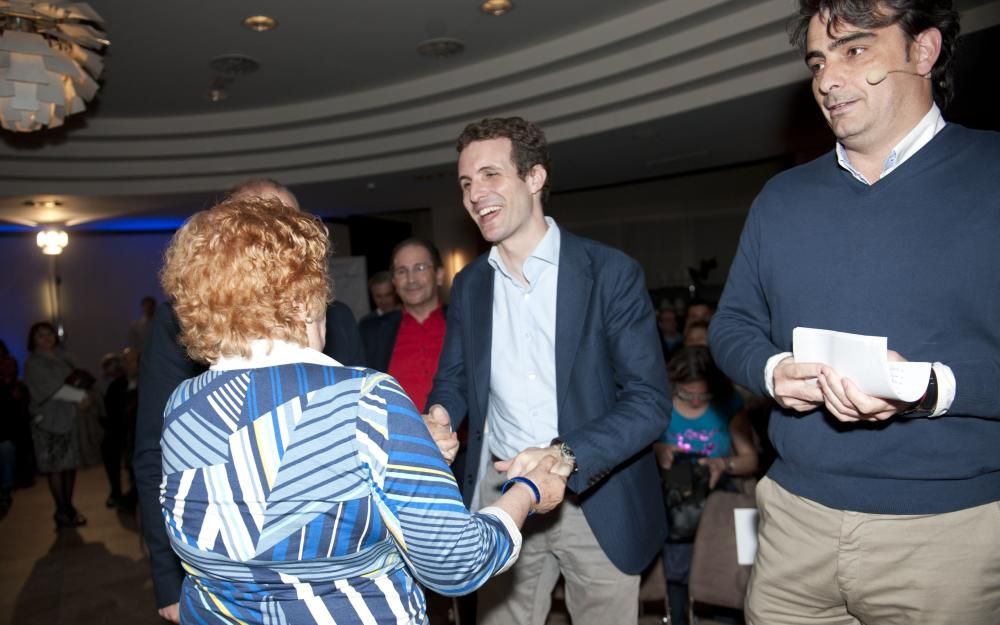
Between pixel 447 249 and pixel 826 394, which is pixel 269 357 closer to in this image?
pixel 826 394

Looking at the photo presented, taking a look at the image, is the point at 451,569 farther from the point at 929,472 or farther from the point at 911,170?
the point at 911,170

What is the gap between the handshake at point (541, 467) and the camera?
1.54 meters

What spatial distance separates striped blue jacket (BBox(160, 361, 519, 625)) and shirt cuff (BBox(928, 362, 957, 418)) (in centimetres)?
86

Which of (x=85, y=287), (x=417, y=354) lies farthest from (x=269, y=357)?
(x=85, y=287)

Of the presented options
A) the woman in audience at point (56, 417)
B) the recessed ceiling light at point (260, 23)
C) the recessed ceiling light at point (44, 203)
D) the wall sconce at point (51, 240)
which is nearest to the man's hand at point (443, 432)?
the recessed ceiling light at point (260, 23)

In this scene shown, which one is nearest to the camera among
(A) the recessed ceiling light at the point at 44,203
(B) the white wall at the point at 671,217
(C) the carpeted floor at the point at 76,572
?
(C) the carpeted floor at the point at 76,572

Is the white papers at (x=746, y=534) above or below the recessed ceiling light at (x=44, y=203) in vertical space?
below

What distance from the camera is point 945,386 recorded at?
123 centimetres

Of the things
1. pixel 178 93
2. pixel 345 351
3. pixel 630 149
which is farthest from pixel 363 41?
pixel 345 351

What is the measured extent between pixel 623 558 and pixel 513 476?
0.59m

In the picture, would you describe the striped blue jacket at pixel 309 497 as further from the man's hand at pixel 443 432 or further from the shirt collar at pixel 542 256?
the shirt collar at pixel 542 256

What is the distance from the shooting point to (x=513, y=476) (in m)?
1.58

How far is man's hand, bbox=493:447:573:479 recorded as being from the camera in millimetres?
1616

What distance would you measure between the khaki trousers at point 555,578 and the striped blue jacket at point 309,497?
0.90 meters
